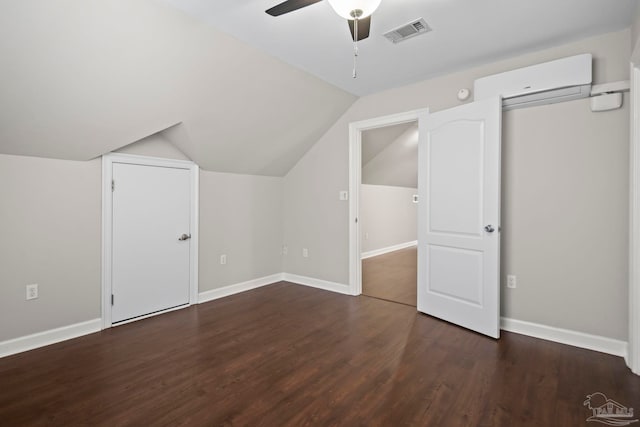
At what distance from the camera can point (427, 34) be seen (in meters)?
2.48

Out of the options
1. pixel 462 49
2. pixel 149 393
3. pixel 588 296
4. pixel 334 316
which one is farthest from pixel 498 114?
pixel 149 393

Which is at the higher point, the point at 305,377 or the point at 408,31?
the point at 408,31

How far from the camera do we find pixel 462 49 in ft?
8.93

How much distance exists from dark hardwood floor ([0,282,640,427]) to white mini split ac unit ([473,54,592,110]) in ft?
6.70

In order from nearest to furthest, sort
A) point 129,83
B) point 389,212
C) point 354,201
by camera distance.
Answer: point 129,83 < point 354,201 < point 389,212

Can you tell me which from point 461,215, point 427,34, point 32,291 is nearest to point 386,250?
point 461,215

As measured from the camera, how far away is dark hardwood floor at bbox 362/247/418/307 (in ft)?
13.1

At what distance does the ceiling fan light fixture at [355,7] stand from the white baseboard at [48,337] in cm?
320

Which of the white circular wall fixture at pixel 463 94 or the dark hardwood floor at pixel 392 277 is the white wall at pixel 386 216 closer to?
the dark hardwood floor at pixel 392 277

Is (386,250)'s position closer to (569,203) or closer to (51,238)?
(569,203)

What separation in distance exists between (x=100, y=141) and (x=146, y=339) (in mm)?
1744

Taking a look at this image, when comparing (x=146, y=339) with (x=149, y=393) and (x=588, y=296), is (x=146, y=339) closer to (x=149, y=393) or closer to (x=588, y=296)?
(x=149, y=393)

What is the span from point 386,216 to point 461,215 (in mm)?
4233

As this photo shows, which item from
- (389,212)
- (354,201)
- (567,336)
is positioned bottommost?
(567,336)
